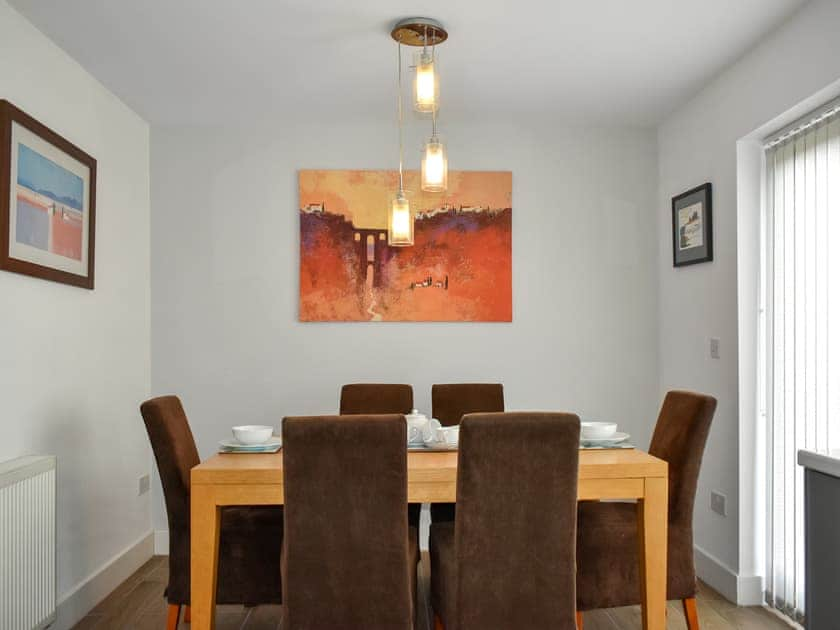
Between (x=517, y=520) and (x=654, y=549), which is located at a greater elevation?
(x=517, y=520)

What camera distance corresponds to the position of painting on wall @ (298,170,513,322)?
4.27 meters

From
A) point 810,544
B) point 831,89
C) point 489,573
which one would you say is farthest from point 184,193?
point 810,544

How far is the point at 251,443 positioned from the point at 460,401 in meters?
1.26

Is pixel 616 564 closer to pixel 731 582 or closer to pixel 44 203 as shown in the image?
pixel 731 582

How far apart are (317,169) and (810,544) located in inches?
128

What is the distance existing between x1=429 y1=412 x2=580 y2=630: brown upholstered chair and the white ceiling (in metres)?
1.67

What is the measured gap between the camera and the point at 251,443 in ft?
9.45

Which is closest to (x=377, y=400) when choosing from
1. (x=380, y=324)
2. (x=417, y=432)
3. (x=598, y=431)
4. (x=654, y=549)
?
(x=380, y=324)

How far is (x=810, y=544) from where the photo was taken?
1887 mm

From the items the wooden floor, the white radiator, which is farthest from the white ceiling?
the wooden floor

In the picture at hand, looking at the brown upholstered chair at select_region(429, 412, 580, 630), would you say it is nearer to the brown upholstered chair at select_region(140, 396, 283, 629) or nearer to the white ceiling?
the brown upholstered chair at select_region(140, 396, 283, 629)

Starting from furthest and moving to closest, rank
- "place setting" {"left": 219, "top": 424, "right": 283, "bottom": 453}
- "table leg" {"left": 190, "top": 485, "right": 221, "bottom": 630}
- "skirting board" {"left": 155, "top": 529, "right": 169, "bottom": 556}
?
"skirting board" {"left": 155, "top": 529, "right": 169, "bottom": 556} < "place setting" {"left": 219, "top": 424, "right": 283, "bottom": 453} < "table leg" {"left": 190, "top": 485, "right": 221, "bottom": 630}

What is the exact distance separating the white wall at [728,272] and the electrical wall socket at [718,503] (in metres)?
0.04

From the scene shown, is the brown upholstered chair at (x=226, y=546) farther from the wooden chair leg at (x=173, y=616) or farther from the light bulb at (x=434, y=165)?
the light bulb at (x=434, y=165)
